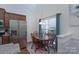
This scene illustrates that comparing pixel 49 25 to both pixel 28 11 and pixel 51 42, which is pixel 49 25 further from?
pixel 28 11

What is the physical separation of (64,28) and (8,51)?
90 centimetres

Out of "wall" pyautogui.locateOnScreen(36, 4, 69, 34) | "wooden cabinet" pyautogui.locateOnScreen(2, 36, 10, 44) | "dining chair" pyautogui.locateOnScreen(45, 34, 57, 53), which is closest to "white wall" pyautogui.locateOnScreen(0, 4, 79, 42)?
"wall" pyautogui.locateOnScreen(36, 4, 69, 34)

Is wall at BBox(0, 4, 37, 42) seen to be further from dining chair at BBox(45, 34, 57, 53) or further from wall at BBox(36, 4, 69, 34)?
dining chair at BBox(45, 34, 57, 53)

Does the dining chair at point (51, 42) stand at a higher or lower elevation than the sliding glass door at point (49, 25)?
lower

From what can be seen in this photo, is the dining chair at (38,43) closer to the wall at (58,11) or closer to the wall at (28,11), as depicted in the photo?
the wall at (28,11)

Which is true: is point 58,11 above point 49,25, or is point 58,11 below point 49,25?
above

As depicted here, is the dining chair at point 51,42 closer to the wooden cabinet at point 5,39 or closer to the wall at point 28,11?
the wall at point 28,11

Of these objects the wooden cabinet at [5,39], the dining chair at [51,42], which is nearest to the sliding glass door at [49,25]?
the dining chair at [51,42]

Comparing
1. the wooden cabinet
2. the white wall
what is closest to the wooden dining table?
the white wall

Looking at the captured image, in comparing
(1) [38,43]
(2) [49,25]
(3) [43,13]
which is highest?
(3) [43,13]

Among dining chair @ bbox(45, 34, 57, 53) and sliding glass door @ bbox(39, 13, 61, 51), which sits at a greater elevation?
sliding glass door @ bbox(39, 13, 61, 51)

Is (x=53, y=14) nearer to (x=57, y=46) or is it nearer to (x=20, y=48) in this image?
(x=57, y=46)

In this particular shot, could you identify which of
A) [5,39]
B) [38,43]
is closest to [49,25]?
[38,43]

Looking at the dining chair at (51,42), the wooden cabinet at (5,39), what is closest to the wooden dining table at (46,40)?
the dining chair at (51,42)
